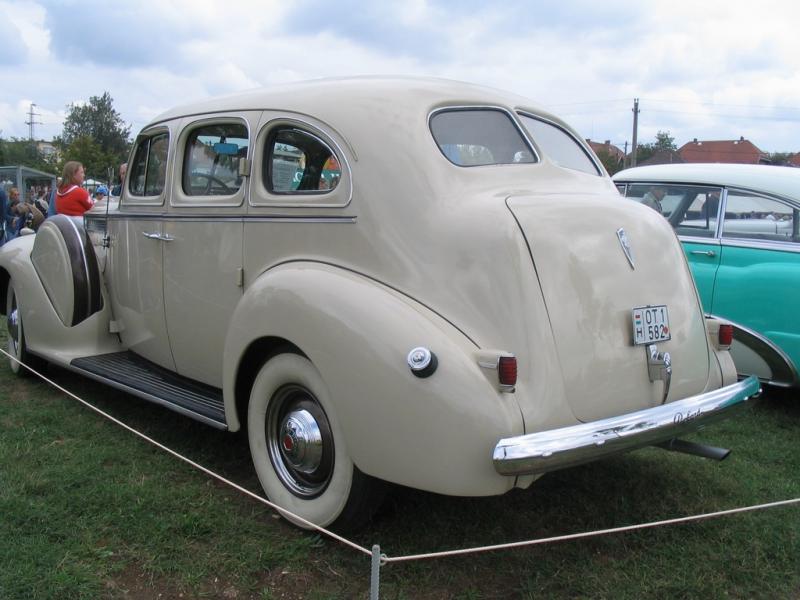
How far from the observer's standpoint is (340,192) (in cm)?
319

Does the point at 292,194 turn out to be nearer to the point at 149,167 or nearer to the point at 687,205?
the point at 149,167

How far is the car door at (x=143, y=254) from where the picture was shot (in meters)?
4.28

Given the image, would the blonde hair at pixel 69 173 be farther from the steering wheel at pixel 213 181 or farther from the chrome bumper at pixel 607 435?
the chrome bumper at pixel 607 435

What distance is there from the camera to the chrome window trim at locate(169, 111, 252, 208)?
369 cm

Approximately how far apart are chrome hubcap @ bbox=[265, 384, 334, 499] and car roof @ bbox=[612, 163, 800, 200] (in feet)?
13.0

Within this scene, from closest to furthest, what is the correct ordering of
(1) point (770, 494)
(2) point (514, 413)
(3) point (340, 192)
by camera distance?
(2) point (514, 413) → (3) point (340, 192) → (1) point (770, 494)

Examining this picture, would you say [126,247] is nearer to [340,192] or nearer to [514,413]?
[340,192]

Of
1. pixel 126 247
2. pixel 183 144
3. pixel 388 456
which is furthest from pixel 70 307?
pixel 388 456

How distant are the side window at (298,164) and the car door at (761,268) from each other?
3.30 metres

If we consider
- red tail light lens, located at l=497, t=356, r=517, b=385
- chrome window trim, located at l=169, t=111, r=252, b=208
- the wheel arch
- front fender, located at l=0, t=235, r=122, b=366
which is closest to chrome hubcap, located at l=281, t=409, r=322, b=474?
the wheel arch

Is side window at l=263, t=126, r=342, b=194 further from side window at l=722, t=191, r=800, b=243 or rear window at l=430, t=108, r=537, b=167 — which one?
side window at l=722, t=191, r=800, b=243

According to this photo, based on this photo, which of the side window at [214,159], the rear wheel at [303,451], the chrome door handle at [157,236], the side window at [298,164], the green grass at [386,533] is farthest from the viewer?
the chrome door handle at [157,236]

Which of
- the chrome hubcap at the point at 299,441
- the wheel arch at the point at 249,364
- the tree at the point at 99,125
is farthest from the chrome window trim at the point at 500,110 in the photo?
the tree at the point at 99,125

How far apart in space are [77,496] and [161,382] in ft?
2.91
